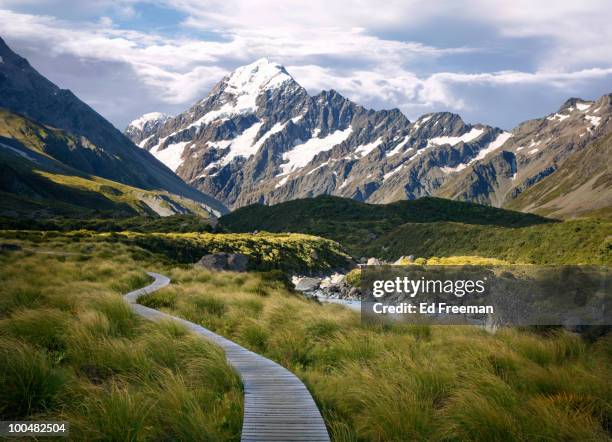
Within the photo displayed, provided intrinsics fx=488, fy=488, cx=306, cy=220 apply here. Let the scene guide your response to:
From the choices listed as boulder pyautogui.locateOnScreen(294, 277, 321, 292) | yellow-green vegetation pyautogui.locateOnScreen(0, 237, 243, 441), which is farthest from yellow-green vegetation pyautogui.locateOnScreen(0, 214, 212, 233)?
yellow-green vegetation pyautogui.locateOnScreen(0, 237, 243, 441)

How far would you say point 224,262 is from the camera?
43.1 m

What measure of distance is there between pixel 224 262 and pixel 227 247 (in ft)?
63.2

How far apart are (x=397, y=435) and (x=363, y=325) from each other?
6603mm

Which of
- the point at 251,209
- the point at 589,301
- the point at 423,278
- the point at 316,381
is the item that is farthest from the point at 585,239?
the point at 251,209

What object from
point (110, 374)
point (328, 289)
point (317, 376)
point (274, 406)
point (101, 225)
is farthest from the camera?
point (101, 225)

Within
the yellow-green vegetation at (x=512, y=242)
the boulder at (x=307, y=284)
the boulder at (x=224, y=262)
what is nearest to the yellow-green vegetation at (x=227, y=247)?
the boulder at (x=224, y=262)

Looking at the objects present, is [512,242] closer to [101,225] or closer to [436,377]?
[101,225]

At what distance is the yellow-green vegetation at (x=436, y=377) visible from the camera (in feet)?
20.6

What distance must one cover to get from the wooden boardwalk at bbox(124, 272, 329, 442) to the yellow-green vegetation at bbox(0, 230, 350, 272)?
32.7 m

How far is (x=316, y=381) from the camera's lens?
885cm

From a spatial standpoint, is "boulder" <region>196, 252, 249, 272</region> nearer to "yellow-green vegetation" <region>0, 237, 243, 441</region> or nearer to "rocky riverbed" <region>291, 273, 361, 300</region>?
"rocky riverbed" <region>291, 273, 361, 300</region>

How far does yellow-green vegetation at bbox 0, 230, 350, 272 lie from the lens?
47.6 m

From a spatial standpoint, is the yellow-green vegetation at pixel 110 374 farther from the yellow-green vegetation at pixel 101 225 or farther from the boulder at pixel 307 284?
the yellow-green vegetation at pixel 101 225

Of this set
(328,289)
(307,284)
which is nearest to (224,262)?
(328,289)
